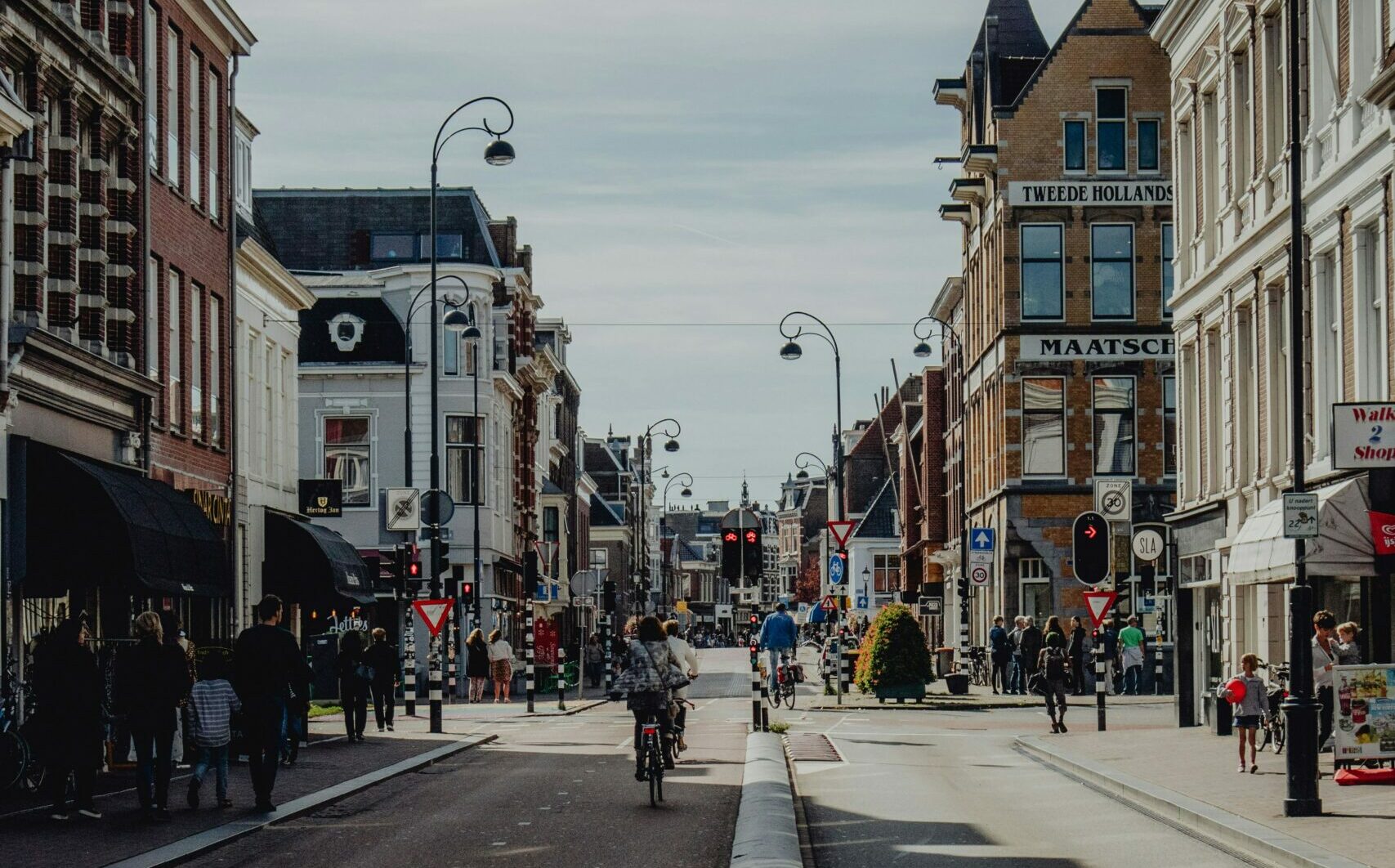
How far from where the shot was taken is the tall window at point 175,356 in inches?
1233

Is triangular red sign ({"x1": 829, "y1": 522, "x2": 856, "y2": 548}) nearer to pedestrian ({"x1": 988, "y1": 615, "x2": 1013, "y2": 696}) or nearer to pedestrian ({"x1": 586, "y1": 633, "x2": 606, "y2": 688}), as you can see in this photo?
pedestrian ({"x1": 988, "y1": 615, "x2": 1013, "y2": 696})

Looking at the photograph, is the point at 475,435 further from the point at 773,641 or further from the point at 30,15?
the point at 30,15

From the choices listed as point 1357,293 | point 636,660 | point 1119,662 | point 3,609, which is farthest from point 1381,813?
point 1119,662

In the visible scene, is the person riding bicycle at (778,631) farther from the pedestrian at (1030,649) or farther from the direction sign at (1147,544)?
the pedestrian at (1030,649)

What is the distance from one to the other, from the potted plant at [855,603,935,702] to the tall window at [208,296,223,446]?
13.7m

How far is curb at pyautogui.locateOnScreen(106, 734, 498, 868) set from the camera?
46.3ft

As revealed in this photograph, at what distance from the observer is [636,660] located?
19547 millimetres

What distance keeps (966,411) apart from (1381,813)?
46.0 m

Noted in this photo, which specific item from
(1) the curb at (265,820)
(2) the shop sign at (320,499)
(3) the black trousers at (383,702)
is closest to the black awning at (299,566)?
(2) the shop sign at (320,499)

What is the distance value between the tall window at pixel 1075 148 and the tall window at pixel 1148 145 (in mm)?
1459

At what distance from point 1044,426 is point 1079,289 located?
3671mm

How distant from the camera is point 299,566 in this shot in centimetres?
3741

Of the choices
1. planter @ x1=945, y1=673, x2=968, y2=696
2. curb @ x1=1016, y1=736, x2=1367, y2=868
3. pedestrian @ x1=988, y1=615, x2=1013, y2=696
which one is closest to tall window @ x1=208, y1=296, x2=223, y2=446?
curb @ x1=1016, y1=736, x2=1367, y2=868

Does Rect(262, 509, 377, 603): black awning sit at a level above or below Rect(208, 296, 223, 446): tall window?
below
